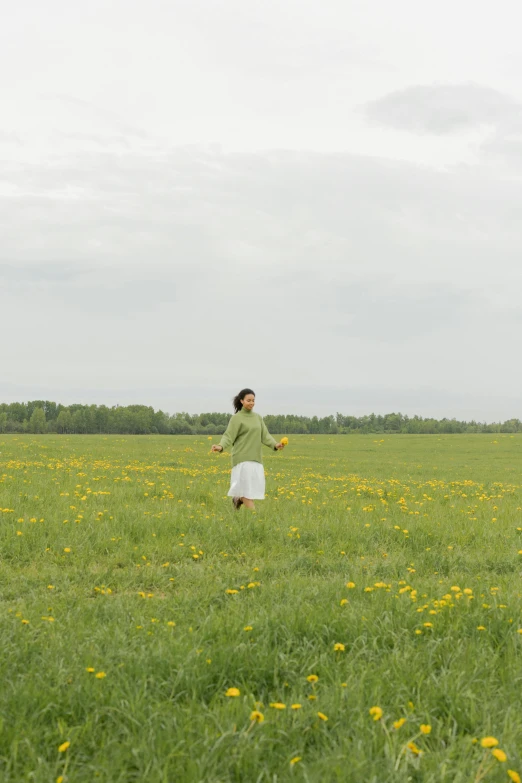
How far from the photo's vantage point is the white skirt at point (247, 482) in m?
11.8

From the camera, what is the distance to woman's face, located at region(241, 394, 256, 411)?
1209 centimetres

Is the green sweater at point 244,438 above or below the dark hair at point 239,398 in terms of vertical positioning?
below

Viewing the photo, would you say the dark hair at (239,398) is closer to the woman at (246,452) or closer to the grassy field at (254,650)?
the woman at (246,452)

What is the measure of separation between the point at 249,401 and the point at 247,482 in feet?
5.17

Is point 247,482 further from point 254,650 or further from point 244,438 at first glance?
point 254,650

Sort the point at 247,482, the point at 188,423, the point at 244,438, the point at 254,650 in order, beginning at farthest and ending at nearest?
the point at 188,423, the point at 244,438, the point at 247,482, the point at 254,650

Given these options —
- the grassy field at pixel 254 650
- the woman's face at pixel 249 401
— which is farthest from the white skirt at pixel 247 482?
the grassy field at pixel 254 650

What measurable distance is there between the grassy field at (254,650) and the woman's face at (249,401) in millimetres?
2662

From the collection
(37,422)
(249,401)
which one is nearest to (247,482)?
(249,401)

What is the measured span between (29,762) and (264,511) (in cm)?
806

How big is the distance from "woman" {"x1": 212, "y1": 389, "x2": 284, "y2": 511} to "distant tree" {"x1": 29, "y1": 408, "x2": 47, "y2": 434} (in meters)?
128

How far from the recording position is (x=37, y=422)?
132250 millimetres

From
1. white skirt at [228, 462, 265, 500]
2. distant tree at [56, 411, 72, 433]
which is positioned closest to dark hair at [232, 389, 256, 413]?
white skirt at [228, 462, 265, 500]

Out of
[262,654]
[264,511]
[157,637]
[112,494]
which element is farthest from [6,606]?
[112,494]
